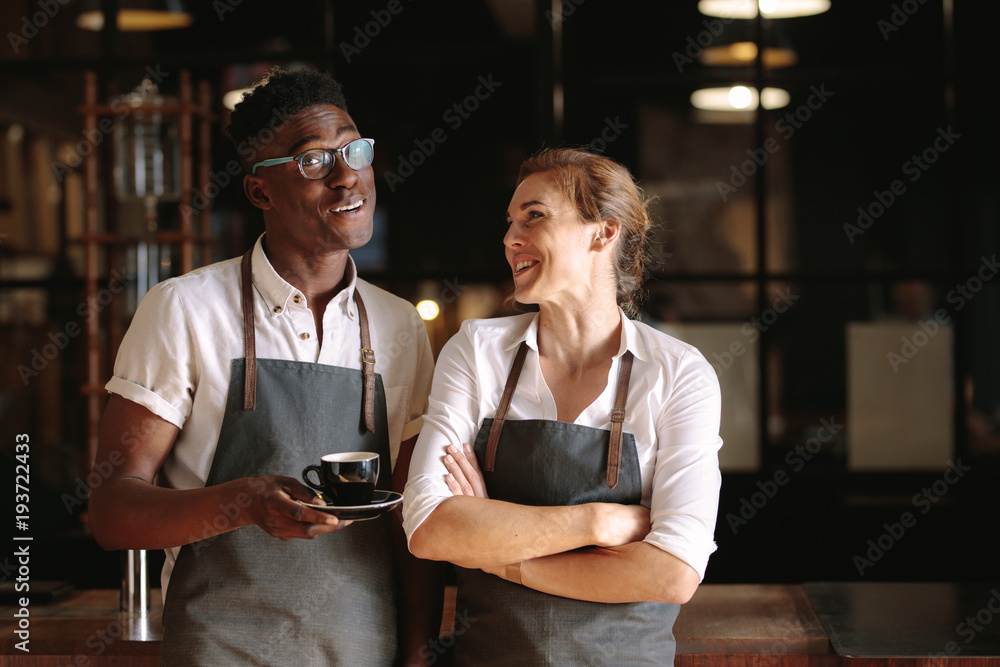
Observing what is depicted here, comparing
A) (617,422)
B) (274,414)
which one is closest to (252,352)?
(274,414)

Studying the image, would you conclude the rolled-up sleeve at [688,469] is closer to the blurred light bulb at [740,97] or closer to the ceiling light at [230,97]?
the blurred light bulb at [740,97]

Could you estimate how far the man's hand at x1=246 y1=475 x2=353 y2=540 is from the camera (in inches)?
58.0

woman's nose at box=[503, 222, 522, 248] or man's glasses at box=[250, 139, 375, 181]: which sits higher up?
man's glasses at box=[250, 139, 375, 181]

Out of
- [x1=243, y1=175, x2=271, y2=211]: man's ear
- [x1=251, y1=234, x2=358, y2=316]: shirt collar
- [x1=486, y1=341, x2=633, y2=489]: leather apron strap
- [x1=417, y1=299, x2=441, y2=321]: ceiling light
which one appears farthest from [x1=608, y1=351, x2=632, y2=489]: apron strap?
[x1=417, y1=299, x2=441, y2=321]: ceiling light

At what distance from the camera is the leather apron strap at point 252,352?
69.1 inches

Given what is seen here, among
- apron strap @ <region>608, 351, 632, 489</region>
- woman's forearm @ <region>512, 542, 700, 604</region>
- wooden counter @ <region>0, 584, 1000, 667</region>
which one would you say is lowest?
wooden counter @ <region>0, 584, 1000, 667</region>

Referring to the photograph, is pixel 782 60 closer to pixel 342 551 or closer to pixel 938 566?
pixel 938 566

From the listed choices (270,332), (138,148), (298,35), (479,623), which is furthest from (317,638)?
(298,35)

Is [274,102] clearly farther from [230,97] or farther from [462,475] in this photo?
[230,97]

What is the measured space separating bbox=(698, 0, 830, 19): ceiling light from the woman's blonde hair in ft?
6.43

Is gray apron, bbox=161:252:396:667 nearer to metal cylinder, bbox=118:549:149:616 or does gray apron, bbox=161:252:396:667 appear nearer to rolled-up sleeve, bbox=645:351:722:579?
metal cylinder, bbox=118:549:149:616

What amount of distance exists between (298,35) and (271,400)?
7.77ft

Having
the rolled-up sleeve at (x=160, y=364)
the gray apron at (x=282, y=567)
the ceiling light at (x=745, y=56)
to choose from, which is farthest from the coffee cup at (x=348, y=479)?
the ceiling light at (x=745, y=56)

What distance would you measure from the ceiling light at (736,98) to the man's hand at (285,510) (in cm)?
266
